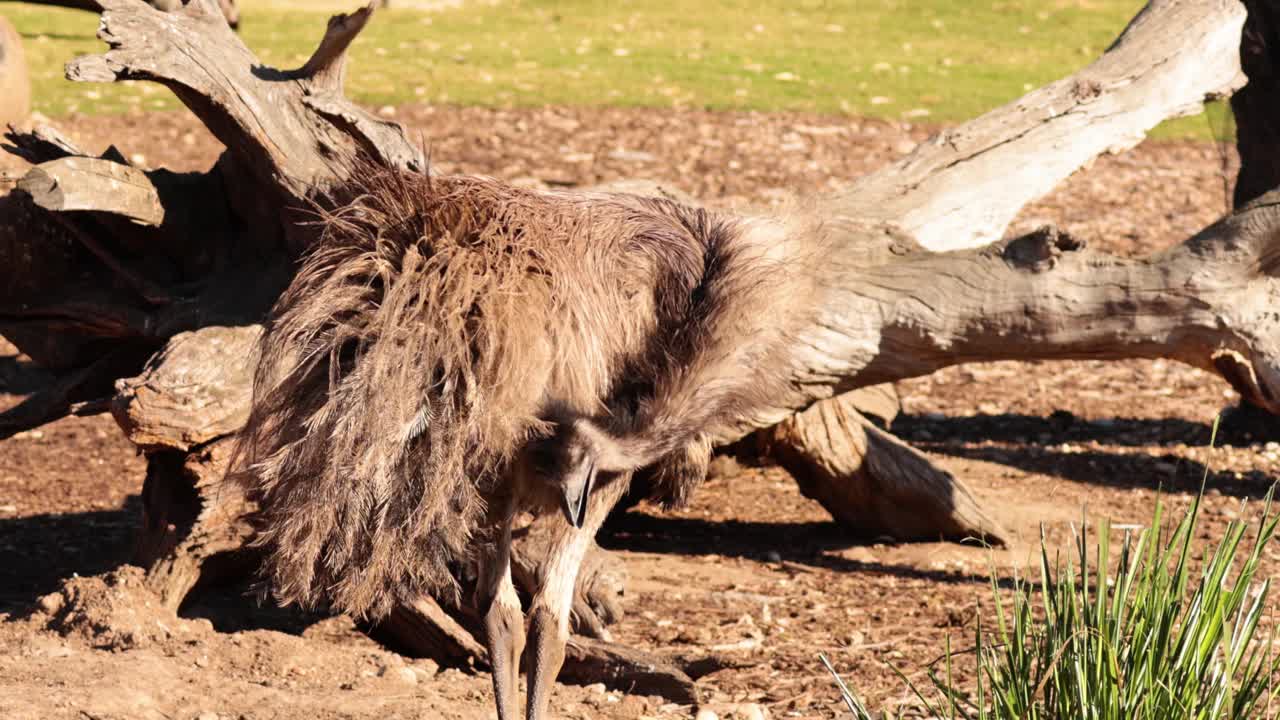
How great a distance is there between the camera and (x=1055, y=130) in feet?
20.2

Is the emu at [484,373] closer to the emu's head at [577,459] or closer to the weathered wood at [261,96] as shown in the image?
the emu's head at [577,459]

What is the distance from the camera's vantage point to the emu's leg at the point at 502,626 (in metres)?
→ 3.59

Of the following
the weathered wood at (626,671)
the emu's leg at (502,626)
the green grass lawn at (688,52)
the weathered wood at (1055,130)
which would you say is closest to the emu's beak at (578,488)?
the emu's leg at (502,626)

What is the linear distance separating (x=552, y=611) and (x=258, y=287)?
1992 mm

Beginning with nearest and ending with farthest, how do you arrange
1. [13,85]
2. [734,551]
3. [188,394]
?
[188,394]
[734,551]
[13,85]

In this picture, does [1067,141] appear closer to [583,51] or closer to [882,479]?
[882,479]

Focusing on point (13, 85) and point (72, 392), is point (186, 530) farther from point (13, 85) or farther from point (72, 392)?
point (13, 85)

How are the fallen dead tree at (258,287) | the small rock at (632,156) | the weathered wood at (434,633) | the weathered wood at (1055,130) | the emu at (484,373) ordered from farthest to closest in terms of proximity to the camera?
the small rock at (632,156) < the weathered wood at (1055,130) < the weathered wood at (434,633) < the fallen dead tree at (258,287) < the emu at (484,373)

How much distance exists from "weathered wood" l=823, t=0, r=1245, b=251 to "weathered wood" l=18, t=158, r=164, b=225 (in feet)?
8.83

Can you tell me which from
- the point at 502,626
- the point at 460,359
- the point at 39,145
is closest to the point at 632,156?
the point at 39,145

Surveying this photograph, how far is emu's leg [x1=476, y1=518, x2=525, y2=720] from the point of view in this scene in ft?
11.8

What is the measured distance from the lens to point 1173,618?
3.00m

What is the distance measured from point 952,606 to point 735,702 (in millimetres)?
1269

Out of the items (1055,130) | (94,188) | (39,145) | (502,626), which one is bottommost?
(502,626)
